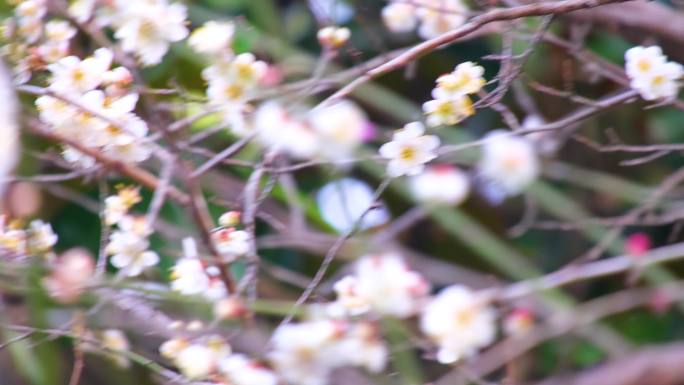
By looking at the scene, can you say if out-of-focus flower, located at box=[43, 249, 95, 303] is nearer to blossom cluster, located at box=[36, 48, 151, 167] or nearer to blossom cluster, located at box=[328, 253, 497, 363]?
blossom cluster, located at box=[36, 48, 151, 167]

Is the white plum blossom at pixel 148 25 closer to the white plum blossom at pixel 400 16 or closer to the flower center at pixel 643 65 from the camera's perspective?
the flower center at pixel 643 65

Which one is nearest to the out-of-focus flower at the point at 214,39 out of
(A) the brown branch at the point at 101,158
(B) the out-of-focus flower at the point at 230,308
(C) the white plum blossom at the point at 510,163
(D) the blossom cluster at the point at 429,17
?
(A) the brown branch at the point at 101,158

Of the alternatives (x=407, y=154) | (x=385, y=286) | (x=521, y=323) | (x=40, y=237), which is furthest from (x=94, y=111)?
(x=521, y=323)

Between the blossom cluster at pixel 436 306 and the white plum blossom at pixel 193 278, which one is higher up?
the white plum blossom at pixel 193 278

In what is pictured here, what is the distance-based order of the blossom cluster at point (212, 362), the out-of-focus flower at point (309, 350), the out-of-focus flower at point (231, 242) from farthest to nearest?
the out-of-focus flower at point (231, 242) → the blossom cluster at point (212, 362) → the out-of-focus flower at point (309, 350)

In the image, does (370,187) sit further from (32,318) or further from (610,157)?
(32,318)

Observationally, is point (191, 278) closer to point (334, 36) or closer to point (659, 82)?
point (334, 36)

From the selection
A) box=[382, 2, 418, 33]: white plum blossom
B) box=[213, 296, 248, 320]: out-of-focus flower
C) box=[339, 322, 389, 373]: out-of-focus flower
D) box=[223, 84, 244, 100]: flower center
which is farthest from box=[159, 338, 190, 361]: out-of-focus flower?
box=[382, 2, 418, 33]: white plum blossom
